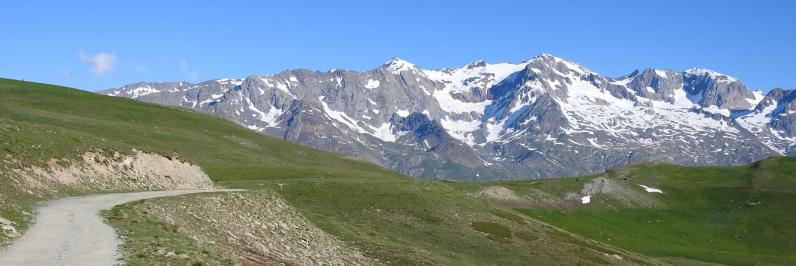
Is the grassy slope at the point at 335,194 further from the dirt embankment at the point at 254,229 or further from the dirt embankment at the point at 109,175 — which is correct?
the dirt embankment at the point at 254,229

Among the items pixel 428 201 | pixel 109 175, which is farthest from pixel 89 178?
pixel 428 201

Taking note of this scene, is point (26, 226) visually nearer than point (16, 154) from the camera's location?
Yes

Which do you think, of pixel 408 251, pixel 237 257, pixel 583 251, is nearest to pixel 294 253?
pixel 237 257

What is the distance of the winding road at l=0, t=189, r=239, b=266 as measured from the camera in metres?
31.1

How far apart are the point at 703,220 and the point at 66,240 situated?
12966 cm

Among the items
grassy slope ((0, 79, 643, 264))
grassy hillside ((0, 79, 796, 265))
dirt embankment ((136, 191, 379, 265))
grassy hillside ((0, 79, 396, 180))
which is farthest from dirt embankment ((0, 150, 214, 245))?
dirt embankment ((136, 191, 379, 265))

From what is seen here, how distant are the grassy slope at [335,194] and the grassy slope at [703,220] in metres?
32.5

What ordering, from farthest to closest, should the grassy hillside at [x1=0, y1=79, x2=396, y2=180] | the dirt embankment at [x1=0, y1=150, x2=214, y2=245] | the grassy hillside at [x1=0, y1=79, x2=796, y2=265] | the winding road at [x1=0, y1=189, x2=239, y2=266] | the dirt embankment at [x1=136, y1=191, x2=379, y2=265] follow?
the grassy hillside at [x1=0, y1=79, x2=396, y2=180] → the grassy hillside at [x1=0, y1=79, x2=796, y2=265] → the dirt embankment at [x1=0, y1=150, x2=214, y2=245] → the dirt embankment at [x1=136, y1=191, x2=379, y2=265] → the winding road at [x1=0, y1=189, x2=239, y2=266]

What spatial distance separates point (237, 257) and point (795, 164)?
185 metres

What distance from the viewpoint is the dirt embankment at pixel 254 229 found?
4380 cm

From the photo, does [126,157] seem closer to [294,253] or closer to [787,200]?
[294,253]

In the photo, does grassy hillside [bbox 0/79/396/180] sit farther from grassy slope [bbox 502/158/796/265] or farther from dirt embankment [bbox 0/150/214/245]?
grassy slope [bbox 502/158/796/265]

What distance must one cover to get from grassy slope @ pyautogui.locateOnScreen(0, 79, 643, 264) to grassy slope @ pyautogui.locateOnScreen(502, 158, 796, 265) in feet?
107

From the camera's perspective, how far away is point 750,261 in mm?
104312
